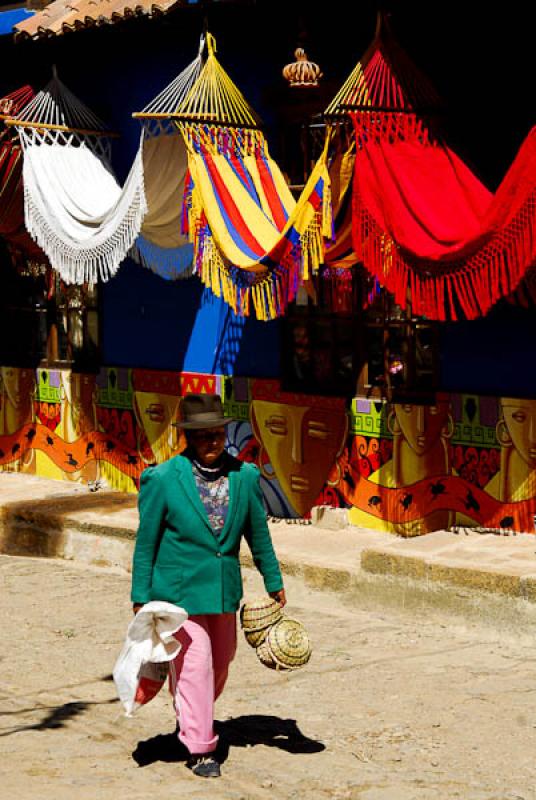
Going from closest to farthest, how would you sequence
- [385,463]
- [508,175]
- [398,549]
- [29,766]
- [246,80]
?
[29,766]
[508,175]
[398,549]
[385,463]
[246,80]

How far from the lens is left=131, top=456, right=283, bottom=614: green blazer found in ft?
20.8

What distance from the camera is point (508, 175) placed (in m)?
8.35

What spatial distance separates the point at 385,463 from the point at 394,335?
0.84 meters

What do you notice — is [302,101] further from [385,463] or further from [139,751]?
[139,751]

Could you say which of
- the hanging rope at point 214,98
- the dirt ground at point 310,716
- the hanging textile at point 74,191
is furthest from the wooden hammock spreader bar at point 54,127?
the dirt ground at point 310,716

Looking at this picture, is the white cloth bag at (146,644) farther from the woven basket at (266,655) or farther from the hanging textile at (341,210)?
the hanging textile at (341,210)

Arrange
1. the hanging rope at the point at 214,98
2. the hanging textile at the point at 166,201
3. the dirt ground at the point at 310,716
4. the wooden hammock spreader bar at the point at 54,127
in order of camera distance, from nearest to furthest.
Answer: the dirt ground at the point at 310,716 → the hanging rope at the point at 214,98 → the hanging textile at the point at 166,201 → the wooden hammock spreader bar at the point at 54,127

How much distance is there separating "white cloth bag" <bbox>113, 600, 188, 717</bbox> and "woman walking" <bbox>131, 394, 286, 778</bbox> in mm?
99

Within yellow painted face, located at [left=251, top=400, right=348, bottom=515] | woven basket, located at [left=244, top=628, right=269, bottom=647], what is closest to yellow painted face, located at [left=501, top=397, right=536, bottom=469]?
yellow painted face, located at [left=251, top=400, right=348, bottom=515]

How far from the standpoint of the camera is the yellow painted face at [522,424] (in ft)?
30.6

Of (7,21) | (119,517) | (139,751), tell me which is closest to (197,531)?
(139,751)

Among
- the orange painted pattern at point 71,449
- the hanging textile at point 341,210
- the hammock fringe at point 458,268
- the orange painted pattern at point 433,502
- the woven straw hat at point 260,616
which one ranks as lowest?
the woven straw hat at point 260,616

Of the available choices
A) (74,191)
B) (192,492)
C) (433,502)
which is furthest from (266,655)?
(74,191)

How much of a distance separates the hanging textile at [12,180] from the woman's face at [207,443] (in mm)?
5994
